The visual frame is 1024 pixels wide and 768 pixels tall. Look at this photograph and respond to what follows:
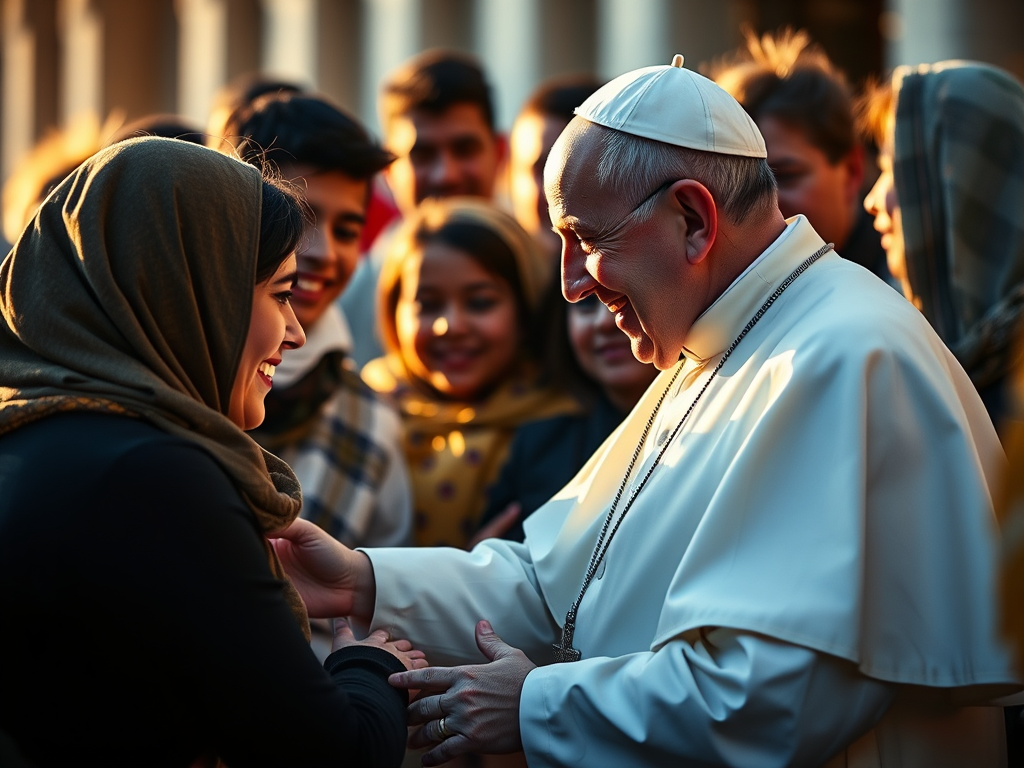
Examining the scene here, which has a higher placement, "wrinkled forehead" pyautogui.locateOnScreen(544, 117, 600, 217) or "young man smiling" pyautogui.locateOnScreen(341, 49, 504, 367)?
"wrinkled forehead" pyautogui.locateOnScreen(544, 117, 600, 217)

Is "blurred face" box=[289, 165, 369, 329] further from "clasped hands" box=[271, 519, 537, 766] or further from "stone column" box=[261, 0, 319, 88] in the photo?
"stone column" box=[261, 0, 319, 88]

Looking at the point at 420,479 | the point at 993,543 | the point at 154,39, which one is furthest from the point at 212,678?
the point at 154,39

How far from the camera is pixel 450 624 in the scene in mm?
3039

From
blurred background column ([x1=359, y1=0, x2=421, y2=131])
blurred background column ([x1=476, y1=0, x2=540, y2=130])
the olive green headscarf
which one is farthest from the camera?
blurred background column ([x1=359, y1=0, x2=421, y2=131])

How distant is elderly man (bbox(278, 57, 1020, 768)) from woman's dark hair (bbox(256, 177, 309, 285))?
681 millimetres

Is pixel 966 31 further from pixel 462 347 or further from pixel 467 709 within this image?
pixel 467 709

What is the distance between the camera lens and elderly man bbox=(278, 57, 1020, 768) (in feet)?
7.57

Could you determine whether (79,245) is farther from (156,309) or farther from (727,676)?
(727,676)


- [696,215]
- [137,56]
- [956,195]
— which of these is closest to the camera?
[696,215]

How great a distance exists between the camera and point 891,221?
375cm

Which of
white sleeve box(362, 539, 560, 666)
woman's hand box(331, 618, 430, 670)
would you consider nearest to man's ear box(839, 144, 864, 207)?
white sleeve box(362, 539, 560, 666)

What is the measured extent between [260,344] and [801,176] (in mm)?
2348

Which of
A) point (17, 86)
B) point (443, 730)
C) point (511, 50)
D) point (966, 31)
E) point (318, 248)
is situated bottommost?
point (17, 86)

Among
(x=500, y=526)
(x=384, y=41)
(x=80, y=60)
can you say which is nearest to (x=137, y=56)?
(x=80, y=60)
